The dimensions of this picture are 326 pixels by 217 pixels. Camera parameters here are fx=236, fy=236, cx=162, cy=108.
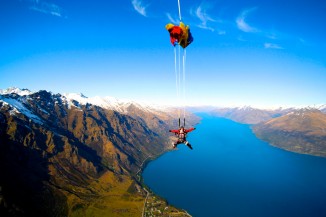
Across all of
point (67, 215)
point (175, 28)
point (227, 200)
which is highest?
point (175, 28)

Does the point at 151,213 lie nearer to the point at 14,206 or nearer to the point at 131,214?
the point at 131,214

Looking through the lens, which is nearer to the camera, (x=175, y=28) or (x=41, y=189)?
(x=175, y=28)

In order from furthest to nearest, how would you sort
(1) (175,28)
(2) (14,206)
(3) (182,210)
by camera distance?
(3) (182,210), (2) (14,206), (1) (175,28)

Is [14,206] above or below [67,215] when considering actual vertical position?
above

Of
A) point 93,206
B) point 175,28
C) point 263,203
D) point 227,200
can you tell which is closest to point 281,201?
point 263,203

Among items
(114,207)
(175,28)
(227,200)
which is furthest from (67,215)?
(175,28)

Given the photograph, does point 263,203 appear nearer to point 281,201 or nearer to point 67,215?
point 281,201

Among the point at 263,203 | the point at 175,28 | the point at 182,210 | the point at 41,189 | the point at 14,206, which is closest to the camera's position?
the point at 175,28
